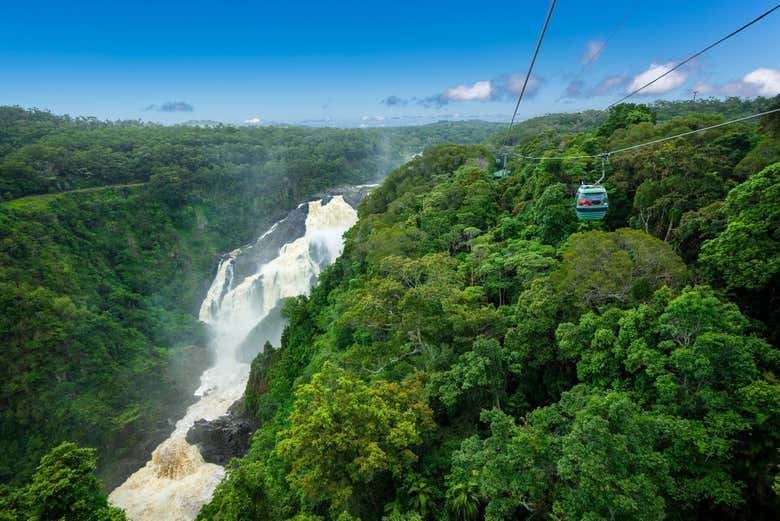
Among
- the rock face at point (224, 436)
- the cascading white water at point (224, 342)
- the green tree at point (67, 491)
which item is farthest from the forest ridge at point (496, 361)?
the cascading white water at point (224, 342)

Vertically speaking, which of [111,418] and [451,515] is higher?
[451,515]

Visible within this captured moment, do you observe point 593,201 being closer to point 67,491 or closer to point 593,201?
point 593,201

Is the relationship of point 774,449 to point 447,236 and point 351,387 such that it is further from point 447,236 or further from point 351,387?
point 447,236

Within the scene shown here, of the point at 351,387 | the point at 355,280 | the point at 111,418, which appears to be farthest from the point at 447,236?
the point at 111,418

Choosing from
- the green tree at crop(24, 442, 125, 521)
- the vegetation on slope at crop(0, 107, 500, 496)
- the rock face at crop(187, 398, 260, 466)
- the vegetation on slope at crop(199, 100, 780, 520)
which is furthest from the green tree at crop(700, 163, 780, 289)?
the vegetation on slope at crop(0, 107, 500, 496)

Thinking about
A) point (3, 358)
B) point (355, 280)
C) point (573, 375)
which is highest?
point (573, 375)

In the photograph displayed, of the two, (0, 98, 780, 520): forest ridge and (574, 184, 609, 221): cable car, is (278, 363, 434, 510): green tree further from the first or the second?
(574, 184, 609, 221): cable car
